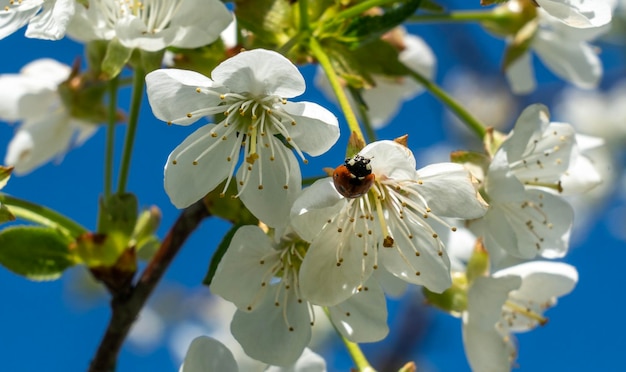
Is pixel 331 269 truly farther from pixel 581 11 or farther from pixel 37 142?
pixel 37 142

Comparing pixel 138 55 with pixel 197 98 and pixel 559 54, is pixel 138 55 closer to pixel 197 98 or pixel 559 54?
pixel 197 98

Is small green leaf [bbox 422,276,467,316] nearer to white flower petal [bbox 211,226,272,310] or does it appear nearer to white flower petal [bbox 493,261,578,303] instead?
white flower petal [bbox 493,261,578,303]

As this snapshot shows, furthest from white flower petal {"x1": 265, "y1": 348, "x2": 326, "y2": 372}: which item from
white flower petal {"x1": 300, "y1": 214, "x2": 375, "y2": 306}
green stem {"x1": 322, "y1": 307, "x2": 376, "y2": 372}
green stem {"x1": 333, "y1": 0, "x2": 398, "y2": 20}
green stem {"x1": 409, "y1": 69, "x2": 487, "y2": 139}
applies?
→ green stem {"x1": 333, "y1": 0, "x2": 398, "y2": 20}

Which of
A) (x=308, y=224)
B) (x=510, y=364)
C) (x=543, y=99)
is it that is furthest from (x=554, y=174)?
(x=543, y=99)

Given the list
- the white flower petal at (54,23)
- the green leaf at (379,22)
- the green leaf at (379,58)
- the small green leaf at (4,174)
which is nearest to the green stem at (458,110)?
the green leaf at (379,58)

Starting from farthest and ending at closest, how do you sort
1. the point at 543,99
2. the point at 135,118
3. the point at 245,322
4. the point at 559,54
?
the point at 543,99 → the point at 559,54 → the point at 135,118 → the point at 245,322

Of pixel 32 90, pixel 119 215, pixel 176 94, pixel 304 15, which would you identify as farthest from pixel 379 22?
pixel 32 90

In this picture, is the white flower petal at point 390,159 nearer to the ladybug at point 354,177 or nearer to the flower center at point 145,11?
the ladybug at point 354,177

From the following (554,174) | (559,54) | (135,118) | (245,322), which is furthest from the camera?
(559,54)
